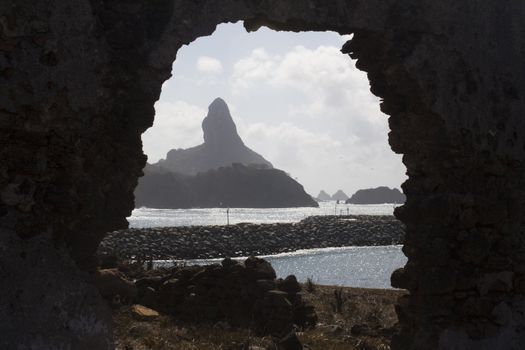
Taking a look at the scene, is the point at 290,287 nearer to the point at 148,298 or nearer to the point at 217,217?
the point at 148,298

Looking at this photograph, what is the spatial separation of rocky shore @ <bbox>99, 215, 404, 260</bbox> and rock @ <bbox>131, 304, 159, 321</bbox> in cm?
1429

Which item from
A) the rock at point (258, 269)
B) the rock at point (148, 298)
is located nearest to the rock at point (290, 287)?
the rock at point (258, 269)

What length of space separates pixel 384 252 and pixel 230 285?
23.6 meters

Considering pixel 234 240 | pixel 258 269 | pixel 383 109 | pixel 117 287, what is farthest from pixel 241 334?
pixel 234 240

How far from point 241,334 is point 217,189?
438 ft

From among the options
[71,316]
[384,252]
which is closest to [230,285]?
[71,316]

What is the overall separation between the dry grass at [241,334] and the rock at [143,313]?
0.08 meters

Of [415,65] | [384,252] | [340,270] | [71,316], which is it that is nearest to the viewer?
[71,316]

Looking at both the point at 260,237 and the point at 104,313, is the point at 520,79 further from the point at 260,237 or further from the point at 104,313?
the point at 260,237

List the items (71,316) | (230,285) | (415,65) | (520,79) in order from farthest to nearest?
(230,285)
(520,79)
(415,65)
(71,316)

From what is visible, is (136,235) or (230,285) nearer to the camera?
(230,285)

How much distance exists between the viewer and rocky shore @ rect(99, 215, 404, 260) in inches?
1050

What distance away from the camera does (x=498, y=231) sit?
4.69 metres

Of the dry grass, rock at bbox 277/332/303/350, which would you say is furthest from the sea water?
rock at bbox 277/332/303/350
